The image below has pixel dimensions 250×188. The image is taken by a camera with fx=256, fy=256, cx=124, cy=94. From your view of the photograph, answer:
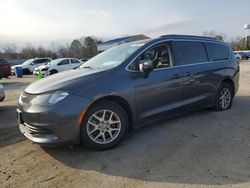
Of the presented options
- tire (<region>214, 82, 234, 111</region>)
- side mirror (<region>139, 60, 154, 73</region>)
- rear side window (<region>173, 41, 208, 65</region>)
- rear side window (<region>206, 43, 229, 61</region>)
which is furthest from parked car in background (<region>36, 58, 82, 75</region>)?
side mirror (<region>139, 60, 154, 73</region>)

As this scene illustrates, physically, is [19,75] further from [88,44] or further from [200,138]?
[88,44]

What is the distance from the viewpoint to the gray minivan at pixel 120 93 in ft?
11.7

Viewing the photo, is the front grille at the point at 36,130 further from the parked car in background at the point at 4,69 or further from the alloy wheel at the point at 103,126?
the parked car in background at the point at 4,69

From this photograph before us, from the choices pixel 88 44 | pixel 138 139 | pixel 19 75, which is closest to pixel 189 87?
pixel 138 139

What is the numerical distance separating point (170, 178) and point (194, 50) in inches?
127

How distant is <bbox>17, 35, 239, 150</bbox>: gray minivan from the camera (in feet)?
11.7

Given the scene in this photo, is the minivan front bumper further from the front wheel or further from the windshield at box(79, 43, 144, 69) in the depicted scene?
the front wheel

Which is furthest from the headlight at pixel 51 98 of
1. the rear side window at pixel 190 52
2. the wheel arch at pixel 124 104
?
the rear side window at pixel 190 52

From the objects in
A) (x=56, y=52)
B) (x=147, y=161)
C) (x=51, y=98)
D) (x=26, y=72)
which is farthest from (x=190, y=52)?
(x=56, y=52)

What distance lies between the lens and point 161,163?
3.47 meters

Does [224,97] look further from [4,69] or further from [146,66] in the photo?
[4,69]

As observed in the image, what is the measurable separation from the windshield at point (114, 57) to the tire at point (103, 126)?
771 millimetres

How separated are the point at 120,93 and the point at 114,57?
106 cm

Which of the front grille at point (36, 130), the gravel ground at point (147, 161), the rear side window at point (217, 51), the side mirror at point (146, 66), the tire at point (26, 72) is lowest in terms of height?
the gravel ground at point (147, 161)
